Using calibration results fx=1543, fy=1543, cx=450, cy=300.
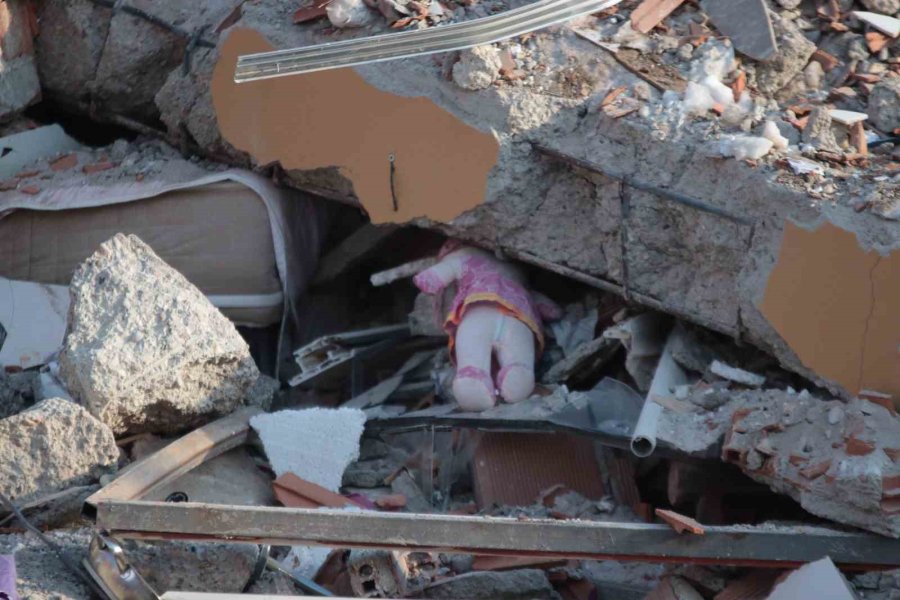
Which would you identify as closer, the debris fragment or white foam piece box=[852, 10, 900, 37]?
the debris fragment

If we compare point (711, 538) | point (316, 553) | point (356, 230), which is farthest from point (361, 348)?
point (711, 538)

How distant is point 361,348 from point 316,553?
1805 millimetres

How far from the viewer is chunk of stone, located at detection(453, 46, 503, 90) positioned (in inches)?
258

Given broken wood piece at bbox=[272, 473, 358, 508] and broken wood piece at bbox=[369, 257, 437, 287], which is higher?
broken wood piece at bbox=[369, 257, 437, 287]

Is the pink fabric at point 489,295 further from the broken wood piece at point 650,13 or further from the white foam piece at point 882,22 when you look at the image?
the white foam piece at point 882,22

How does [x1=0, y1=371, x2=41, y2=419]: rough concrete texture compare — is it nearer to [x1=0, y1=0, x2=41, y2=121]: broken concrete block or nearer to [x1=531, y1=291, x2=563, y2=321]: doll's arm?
[x1=0, y1=0, x2=41, y2=121]: broken concrete block

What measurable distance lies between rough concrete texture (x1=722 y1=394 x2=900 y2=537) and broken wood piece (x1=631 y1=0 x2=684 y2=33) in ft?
6.11

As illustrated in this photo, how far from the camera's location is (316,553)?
582 cm

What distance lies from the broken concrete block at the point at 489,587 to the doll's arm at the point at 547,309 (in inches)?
62.1

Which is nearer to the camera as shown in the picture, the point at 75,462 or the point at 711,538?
the point at 711,538

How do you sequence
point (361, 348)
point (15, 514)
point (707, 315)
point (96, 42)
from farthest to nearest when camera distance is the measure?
point (96, 42)
point (361, 348)
point (707, 315)
point (15, 514)

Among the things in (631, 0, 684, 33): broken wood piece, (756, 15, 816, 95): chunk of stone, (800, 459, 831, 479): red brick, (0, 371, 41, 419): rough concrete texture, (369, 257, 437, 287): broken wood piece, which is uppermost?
(631, 0, 684, 33): broken wood piece

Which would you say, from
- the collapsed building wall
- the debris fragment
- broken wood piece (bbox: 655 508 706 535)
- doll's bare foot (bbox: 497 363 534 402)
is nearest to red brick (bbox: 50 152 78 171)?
the collapsed building wall

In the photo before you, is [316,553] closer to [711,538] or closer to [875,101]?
[711,538]
